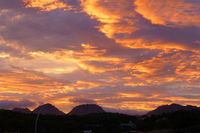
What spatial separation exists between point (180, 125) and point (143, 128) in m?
8.44

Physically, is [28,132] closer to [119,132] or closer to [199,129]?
[119,132]

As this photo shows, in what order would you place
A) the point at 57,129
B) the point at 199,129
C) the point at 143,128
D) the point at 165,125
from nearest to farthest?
the point at 199,129
the point at 165,125
the point at 143,128
the point at 57,129

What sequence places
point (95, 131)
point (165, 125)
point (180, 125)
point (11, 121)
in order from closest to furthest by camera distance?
point (180, 125) < point (165, 125) < point (95, 131) < point (11, 121)

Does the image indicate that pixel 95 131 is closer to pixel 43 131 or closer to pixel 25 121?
pixel 43 131

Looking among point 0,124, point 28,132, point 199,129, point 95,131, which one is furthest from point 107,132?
point 0,124

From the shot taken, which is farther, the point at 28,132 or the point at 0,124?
the point at 0,124

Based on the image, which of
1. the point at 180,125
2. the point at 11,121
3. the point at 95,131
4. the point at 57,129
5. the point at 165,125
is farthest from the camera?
the point at 11,121

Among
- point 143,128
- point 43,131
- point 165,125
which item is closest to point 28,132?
point 43,131

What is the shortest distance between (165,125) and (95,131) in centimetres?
1417

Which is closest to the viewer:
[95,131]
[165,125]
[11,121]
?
[165,125]

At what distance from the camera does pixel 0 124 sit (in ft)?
224

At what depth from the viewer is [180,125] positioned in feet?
156

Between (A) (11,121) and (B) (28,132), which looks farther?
(A) (11,121)

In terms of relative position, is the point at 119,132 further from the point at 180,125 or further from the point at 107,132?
the point at 180,125
